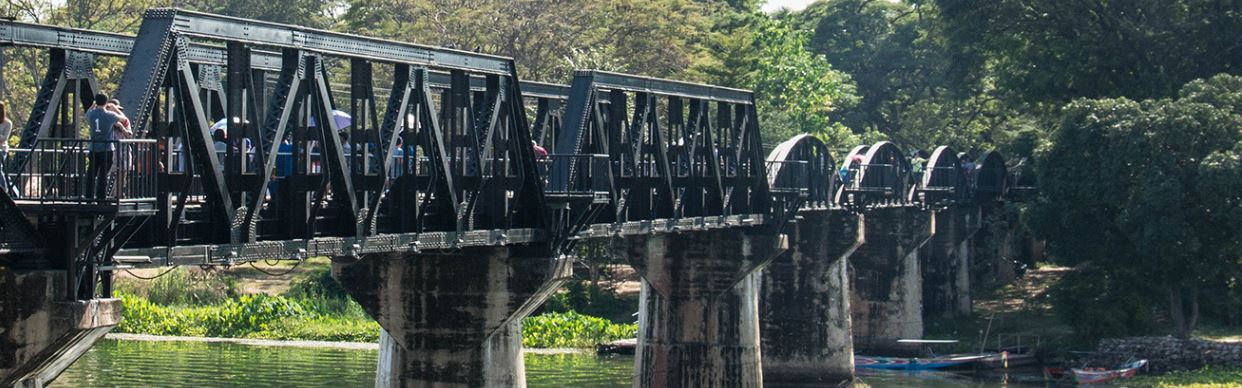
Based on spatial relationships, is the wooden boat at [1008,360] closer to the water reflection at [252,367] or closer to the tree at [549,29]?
the water reflection at [252,367]

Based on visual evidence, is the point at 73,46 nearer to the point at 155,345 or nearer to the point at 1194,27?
the point at 155,345

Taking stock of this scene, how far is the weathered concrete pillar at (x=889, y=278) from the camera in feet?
245

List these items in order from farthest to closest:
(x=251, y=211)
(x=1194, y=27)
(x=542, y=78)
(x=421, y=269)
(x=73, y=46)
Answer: (x=542, y=78) → (x=1194, y=27) → (x=421, y=269) → (x=251, y=211) → (x=73, y=46)

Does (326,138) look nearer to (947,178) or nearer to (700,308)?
(700,308)

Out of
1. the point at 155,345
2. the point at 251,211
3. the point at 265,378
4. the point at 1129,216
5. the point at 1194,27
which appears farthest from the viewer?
the point at 1194,27

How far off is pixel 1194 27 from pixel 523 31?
28.4 meters

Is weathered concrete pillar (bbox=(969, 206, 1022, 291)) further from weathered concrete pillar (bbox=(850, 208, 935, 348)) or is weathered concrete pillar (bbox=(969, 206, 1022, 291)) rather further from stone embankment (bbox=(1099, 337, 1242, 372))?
stone embankment (bbox=(1099, 337, 1242, 372))

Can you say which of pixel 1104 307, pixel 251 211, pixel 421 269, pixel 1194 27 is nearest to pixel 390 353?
pixel 421 269

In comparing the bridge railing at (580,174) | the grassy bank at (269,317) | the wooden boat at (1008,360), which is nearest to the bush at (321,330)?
the grassy bank at (269,317)

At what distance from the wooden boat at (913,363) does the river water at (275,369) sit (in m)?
0.97

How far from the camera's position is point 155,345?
235 feet

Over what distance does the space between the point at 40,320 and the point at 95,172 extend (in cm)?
210

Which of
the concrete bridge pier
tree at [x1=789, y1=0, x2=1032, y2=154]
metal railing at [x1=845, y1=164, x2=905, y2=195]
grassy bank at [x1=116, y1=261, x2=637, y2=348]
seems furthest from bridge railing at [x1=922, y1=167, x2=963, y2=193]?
grassy bank at [x1=116, y1=261, x2=637, y2=348]

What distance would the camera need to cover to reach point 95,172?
70.4ft
